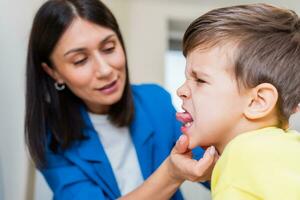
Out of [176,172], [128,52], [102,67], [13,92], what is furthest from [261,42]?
[128,52]

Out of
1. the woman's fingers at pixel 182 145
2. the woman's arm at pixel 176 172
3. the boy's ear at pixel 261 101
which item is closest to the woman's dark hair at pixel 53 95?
the woman's arm at pixel 176 172

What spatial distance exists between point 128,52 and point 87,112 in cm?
89

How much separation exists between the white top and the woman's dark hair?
29mm

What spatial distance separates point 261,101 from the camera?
26.4 inches

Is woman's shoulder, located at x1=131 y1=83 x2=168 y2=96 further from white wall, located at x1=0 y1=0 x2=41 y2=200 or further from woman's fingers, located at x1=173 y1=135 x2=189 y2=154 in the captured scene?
woman's fingers, located at x1=173 y1=135 x2=189 y2=154

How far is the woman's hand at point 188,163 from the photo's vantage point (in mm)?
758

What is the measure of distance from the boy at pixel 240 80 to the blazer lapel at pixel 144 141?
0.44 meters

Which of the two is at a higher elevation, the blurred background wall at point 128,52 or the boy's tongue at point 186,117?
the boy's tongue at point 186,117

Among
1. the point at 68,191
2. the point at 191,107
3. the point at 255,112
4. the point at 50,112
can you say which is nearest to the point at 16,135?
the point at 50,112

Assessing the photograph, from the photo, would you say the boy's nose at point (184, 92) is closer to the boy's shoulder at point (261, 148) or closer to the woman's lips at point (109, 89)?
the boy's shoulder at point (261, 148)

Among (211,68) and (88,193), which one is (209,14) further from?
(88,193)

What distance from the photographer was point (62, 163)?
1120 millimetres

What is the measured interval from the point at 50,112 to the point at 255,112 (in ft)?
2.21

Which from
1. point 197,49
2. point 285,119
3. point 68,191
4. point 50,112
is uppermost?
point 197,49
